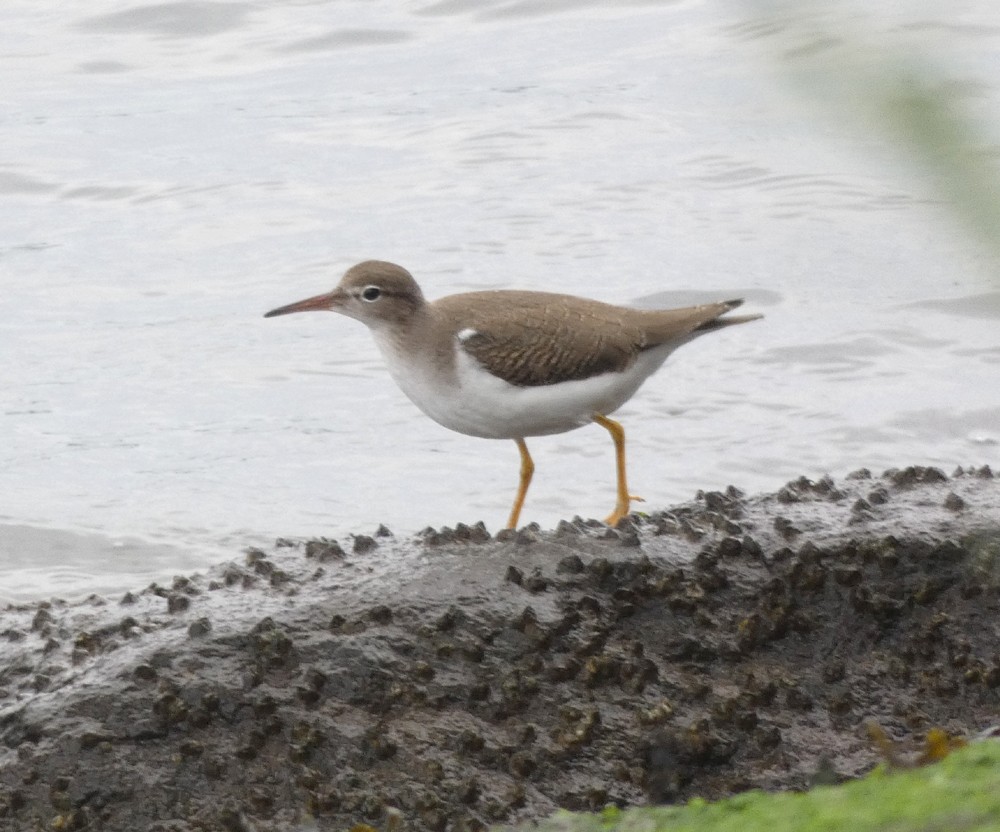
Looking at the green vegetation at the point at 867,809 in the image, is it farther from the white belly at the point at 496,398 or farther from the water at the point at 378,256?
the white belly at the point at 496,398

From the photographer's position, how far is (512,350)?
627 centimetres

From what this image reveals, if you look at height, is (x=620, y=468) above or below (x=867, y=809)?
below

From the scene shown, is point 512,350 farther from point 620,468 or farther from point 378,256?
point 378,256

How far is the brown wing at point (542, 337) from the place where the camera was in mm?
6250

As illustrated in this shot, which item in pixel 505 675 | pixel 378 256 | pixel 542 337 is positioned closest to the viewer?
pixel 505 675

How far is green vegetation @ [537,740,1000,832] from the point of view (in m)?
2.34

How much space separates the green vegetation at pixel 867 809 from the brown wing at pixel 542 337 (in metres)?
3.04

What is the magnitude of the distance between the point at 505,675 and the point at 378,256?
9400mm

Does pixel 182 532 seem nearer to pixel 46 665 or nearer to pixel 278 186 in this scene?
pixel 46 665

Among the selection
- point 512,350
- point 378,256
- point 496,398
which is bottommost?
point 378,256

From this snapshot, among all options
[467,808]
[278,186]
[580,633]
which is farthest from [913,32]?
[278,186]

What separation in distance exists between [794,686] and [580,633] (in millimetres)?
630

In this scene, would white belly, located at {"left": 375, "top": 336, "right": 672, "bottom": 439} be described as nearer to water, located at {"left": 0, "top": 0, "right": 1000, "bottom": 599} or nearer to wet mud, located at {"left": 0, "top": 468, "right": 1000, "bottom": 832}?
water, located at {"left": 0, "top": 0, "right": 1000, "bottom": 599}

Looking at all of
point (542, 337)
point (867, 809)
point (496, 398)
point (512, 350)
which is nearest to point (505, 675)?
point (867, 809)
